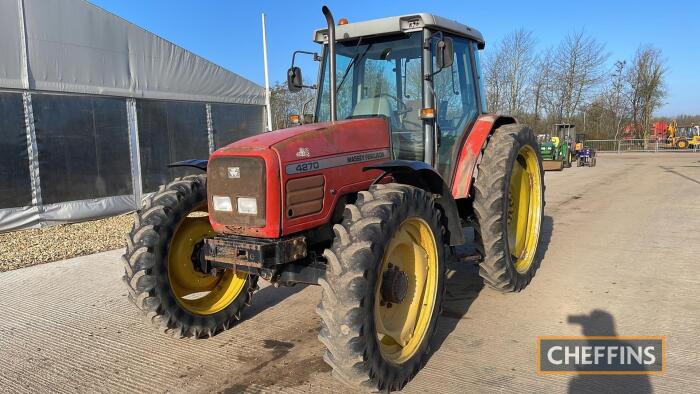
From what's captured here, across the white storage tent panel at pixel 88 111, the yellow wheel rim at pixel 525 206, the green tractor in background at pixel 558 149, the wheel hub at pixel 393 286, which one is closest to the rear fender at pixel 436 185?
the wheel hub at pixel 393 286

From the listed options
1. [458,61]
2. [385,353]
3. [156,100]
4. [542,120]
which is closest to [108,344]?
[385,353]

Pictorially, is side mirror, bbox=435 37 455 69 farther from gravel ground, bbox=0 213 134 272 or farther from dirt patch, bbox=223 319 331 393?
gravel ground, bbox=0 213 134 272

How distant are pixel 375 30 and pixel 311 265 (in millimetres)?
2127

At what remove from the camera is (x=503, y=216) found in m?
4.22

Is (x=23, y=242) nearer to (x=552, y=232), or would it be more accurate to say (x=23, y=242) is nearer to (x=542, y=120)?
(x=552, y=232)

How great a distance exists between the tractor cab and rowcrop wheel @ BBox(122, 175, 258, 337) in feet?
4.63

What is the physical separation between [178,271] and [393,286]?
174 centimetres

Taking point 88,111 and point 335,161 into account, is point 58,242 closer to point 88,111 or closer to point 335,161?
point 88,111

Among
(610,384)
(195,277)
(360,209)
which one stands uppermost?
(360,209)

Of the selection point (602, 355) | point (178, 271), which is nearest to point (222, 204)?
point (178, 271)

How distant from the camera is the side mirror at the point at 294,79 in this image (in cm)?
Answer: 448

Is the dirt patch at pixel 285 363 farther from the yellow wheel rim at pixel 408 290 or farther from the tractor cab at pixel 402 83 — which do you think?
the tractor cab at pixel 402 83

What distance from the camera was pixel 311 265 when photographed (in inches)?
126

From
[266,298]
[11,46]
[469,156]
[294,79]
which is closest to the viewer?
[469,156]
